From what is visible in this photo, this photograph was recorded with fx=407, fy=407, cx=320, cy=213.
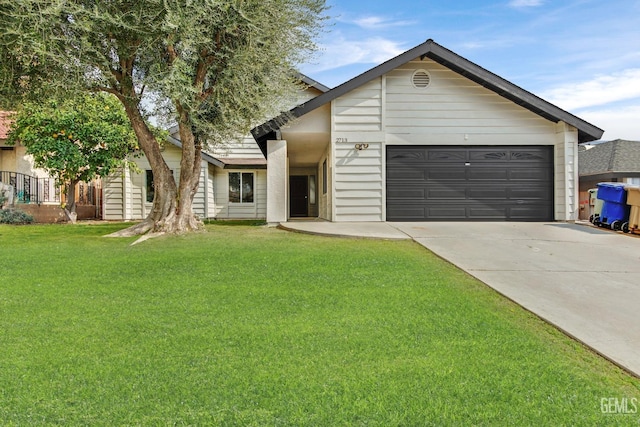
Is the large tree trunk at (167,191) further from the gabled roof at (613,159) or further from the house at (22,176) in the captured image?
the gabled roof at (613,159)

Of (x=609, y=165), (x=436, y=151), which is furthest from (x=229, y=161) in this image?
(x=609, y=165)

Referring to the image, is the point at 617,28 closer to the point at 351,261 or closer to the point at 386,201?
the point at 386,201

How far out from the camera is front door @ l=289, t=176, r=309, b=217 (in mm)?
22031

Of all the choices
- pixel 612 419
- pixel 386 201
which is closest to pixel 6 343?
pixel 612 419

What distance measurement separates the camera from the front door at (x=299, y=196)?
22031 millimetres

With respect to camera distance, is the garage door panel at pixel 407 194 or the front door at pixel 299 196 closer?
the garage door panel at pixel 407 194

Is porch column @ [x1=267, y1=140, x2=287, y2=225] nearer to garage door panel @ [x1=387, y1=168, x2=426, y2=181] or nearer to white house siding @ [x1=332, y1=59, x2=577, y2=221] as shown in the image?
white house siding @ [x1=332, y1=59, x2=577, y2=221]

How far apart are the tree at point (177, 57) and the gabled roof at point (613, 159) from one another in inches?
707

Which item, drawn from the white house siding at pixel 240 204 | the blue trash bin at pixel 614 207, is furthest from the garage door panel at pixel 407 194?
the white house siding at pixel 240 204

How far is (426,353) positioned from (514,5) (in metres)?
13.9

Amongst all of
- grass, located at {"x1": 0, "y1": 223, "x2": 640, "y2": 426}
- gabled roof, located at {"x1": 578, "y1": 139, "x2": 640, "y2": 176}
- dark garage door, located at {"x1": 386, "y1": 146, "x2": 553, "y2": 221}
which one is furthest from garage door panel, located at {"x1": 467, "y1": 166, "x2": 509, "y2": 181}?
gabled roof, located at {"x1": 578, "y1": 139, "x2": 640, "y2": 176}

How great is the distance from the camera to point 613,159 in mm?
20703

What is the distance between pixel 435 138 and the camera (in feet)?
41.8

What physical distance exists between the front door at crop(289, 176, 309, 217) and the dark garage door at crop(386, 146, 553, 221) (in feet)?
31.9
